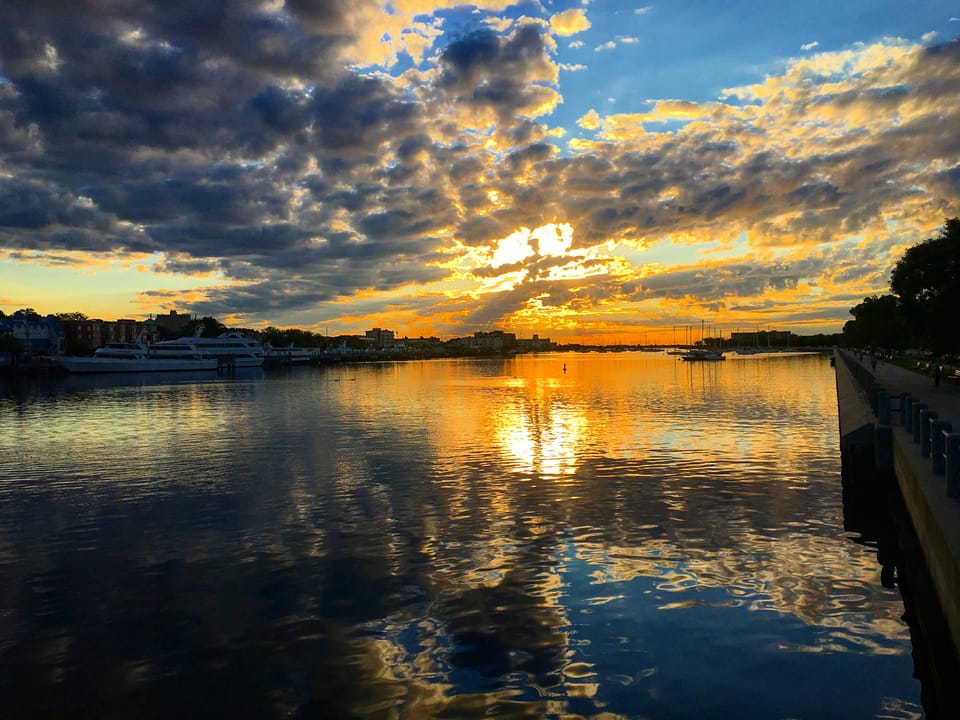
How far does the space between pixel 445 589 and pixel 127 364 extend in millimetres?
141526

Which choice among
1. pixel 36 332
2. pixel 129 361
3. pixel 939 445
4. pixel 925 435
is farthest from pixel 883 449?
pixel 36 332

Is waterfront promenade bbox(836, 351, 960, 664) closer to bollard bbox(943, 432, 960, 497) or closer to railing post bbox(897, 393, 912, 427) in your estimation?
railing post bbox(897, 393, 912, 427)

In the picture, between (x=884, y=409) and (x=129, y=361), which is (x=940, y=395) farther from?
(x=129, y=361)

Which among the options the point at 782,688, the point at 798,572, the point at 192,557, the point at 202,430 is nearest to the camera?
the point at 782,688

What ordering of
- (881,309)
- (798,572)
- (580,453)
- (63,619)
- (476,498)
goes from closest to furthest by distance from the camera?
1. (63,619)
2. (798,572)
3. (476,498)
4. (580,453)
5. (881,309)

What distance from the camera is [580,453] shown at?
32.8m

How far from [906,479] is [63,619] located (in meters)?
20.5

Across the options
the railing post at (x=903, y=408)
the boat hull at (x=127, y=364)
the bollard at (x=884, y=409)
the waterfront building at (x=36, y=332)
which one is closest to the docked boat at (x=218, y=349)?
the boat hull at (x=127, y=364)

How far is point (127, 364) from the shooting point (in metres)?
138

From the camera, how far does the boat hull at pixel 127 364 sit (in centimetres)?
13400

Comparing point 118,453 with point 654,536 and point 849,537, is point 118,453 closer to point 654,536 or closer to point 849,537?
point 654,536

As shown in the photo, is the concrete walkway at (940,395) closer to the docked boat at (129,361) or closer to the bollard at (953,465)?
the bollard at (953,465)

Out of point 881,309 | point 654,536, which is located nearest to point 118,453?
point 654,536

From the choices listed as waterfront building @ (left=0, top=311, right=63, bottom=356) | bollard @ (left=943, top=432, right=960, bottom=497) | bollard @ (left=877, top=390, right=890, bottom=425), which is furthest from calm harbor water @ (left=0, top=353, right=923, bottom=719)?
waterfront building @ (left=0, top=311, right=63, bottom=356)
